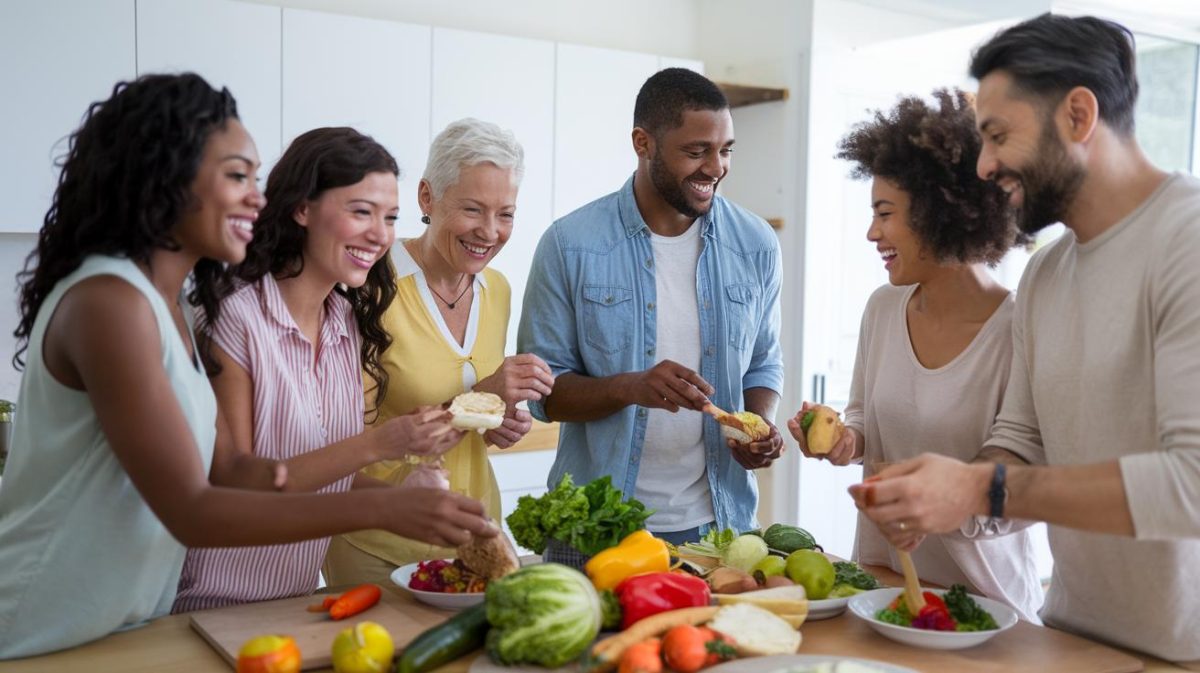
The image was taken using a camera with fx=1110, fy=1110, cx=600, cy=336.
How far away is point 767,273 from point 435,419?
4.35ft

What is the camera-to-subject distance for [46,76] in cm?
375

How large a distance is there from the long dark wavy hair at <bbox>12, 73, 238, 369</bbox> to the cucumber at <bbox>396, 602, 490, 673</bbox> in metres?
0.80

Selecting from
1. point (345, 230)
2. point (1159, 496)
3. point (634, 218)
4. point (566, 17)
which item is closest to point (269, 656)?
point (345, 230)

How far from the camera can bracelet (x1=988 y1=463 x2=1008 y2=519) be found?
6.11 ft

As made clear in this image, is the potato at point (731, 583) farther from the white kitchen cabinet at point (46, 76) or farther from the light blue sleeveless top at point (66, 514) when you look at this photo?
the white kitchen cabinet at point (46, 76)

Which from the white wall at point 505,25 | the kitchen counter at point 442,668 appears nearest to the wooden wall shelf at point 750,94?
the white wall at point 505,25

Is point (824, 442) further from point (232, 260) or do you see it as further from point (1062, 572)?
point (232, 260)

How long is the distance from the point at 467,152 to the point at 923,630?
1555 mm

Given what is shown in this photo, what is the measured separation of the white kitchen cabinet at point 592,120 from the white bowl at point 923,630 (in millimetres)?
3083

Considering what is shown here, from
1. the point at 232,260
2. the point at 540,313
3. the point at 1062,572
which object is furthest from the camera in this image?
the point at 540,313

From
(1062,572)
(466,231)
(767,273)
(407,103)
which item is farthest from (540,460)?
(1062,572)

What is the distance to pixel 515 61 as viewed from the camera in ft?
15.7

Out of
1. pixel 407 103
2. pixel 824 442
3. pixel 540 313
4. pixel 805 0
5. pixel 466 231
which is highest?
pixel 805 0

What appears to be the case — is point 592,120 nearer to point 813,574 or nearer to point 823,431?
point 823,431
